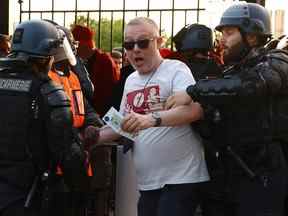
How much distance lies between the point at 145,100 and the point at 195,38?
45.5 inches

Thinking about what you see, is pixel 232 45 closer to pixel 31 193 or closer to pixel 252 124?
pixel 252 124

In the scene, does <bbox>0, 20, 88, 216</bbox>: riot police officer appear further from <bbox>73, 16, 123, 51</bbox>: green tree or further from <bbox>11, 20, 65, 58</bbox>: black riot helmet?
<bbox>73, 16, 123, 51</bbox>: green tree

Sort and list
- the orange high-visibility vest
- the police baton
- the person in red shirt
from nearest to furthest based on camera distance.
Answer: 1. the police baton
2. the orange high-visibility vest
3. the person in red shirt

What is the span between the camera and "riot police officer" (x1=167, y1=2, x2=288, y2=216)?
3434 millimetres

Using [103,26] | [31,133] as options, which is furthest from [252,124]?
[103,26]

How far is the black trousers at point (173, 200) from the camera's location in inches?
146

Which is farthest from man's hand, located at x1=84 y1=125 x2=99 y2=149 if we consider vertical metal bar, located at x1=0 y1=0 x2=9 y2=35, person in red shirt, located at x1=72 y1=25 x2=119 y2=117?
vertical metal bar, located at x1=0 y1=0 x2=9 y2=35

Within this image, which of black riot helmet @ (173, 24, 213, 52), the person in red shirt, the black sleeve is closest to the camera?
the black sleeve

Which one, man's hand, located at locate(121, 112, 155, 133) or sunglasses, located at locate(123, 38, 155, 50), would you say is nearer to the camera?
man's hand, located at locate(121, 112, 155, 133)

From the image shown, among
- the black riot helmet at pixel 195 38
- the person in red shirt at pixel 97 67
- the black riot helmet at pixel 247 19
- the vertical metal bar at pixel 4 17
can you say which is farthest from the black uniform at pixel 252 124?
the vertical metal bar at pixel 4 17

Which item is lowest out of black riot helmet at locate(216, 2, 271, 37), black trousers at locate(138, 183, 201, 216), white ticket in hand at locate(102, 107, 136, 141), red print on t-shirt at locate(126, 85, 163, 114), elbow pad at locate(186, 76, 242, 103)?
black trousers at locate(138, 183, 201, 216)

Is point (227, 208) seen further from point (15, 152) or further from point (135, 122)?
point (15, 152)

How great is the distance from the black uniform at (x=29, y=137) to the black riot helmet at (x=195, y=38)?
1.46m

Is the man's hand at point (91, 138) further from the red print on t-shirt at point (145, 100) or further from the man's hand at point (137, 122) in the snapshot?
the man's hand at point (137, 122)
